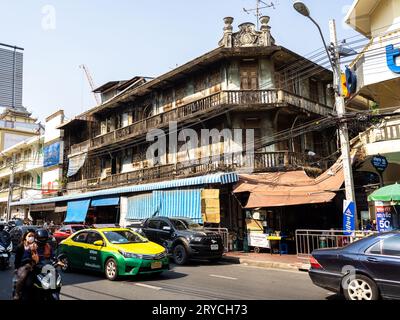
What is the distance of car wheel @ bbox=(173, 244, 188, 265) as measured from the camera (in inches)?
566

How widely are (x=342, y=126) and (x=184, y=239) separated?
7012mm

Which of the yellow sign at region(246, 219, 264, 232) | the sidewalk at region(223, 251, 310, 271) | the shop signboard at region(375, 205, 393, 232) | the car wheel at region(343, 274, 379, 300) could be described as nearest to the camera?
the car wheel at region(343, 274, 379, 300)

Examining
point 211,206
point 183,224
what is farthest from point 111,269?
point 211,206

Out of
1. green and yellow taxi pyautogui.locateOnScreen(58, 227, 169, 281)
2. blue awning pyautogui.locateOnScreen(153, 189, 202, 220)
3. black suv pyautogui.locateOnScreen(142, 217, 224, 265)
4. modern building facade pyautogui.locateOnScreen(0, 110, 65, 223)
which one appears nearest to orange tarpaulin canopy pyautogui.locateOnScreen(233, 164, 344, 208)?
blue awning pyautogui.locateOnScreen(153, 189, 202, 220)

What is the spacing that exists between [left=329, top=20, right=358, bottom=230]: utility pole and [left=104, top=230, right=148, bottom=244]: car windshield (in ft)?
22.9

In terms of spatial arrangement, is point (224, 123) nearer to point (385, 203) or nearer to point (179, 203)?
point (179, 203)

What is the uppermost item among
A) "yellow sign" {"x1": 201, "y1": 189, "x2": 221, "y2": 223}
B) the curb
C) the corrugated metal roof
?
the corrugated metal roof

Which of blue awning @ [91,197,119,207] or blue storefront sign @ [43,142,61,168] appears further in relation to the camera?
blue storefront sign @ [43,142,61,168]

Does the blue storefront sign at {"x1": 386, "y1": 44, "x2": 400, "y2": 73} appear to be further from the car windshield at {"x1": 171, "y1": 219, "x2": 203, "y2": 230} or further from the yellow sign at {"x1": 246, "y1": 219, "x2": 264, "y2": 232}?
the car windshield at {"x1": 171, "y1": 219, "x2": 203, "y2": 230}

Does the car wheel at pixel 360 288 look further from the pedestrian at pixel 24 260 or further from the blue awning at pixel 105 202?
the blue awning at pixel 105 202

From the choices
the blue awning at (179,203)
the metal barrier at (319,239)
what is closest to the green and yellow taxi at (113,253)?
the metal barrier at (319,239)

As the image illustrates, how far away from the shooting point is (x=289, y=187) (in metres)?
17.5
